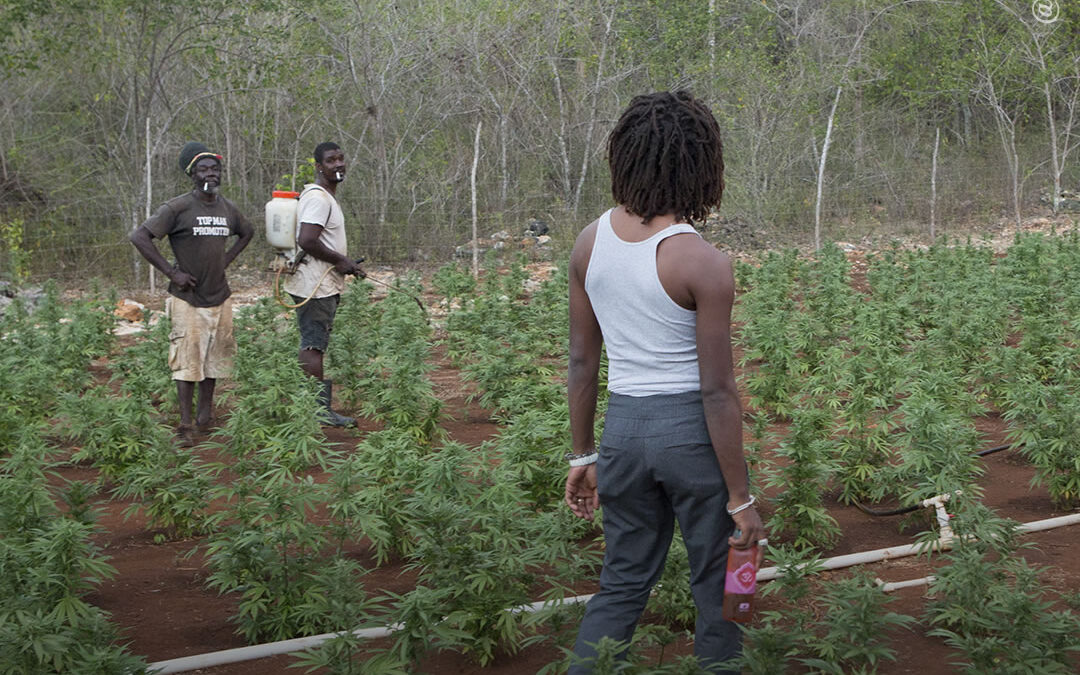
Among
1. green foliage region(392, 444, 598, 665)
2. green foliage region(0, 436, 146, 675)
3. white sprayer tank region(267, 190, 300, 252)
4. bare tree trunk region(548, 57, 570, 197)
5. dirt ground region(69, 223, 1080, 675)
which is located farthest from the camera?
bare tree trunk region(548, 57, 570, 197)

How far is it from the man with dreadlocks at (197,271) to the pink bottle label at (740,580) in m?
4.63

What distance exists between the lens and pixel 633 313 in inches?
109

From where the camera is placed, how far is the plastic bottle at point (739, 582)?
2.72 meters

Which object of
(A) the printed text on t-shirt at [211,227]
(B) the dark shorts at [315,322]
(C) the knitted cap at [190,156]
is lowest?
(B) the dark shorts at [315,322]

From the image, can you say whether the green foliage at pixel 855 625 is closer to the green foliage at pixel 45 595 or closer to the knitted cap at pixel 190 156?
the green foliage at pixel 45 595

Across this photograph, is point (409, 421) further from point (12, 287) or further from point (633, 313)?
point (12, 287)

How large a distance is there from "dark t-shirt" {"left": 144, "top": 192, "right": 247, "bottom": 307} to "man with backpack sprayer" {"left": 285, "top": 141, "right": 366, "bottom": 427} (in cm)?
43

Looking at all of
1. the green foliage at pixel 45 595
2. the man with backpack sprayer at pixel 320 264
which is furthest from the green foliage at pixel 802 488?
the man with backpack sprayer at pixel 320 264

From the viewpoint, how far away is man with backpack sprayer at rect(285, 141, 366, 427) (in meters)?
6.78

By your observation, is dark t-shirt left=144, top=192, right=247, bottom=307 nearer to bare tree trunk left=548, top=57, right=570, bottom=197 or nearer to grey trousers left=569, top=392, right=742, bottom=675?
grey trousers left=569, top=392, right=742, bottom=675

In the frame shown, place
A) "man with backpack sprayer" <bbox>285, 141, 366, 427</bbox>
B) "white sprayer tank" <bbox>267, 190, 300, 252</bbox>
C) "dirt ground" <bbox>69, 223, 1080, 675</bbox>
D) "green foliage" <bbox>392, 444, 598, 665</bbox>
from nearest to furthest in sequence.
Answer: "green foliage" <bbox>392, 444, 598, 665</bbox>, "dirt ground" <bbox>69, 223, 1080, 675</bbox>, "man with backpack sprayer" <bbox>285, 141, 366, 427</bbox>, "white sprayer tank" <bbox>267, 190, 300, 252</bbox>

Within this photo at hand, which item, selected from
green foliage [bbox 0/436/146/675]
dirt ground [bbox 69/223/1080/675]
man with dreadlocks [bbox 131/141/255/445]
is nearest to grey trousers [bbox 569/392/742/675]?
dirt ground [bbox 69/223/1080/675]

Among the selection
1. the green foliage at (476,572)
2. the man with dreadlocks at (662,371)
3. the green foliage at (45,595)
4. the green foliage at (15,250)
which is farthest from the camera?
the green foliage at (15,250)

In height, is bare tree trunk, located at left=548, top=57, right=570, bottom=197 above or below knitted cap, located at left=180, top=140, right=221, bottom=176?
above
